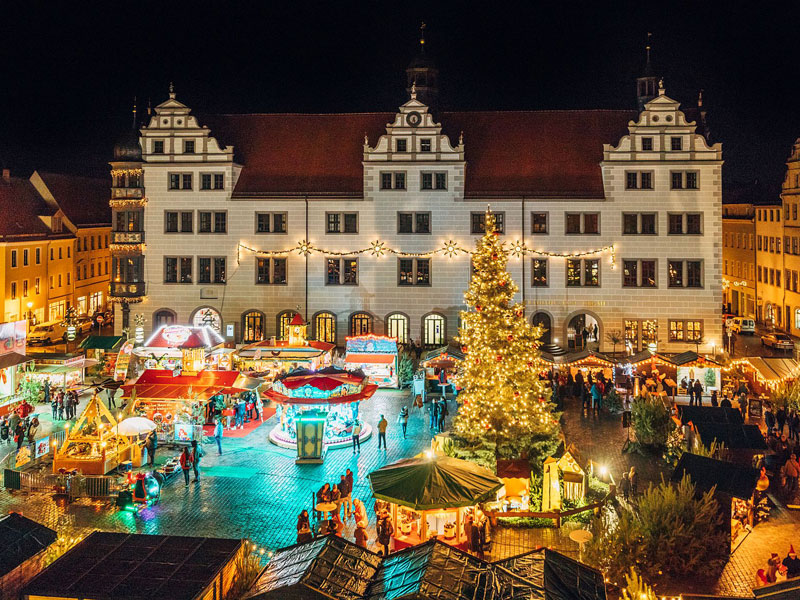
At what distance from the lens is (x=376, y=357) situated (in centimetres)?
→ 3941

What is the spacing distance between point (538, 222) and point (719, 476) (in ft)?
92.0

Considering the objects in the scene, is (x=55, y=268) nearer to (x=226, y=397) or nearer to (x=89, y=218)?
(x=89, y=218)

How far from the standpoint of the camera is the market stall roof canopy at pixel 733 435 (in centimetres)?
2283

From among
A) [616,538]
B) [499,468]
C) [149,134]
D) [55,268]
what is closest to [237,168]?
[149,134]

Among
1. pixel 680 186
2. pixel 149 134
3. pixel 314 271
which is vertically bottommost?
pixel 314 271

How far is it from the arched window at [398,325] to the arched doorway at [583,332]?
9.29 metres

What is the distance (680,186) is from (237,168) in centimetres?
2550

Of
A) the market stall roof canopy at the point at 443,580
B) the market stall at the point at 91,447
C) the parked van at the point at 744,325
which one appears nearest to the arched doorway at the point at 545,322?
the parked van at the point at 744,325

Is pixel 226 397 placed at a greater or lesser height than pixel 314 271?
lesser

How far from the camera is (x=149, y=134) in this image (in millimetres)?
47781

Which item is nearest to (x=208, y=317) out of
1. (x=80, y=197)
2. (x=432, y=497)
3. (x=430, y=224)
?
(x=430, y=224)

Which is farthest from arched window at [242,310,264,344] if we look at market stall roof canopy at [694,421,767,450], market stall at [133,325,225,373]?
market stall roof canopy at [694,421,767,450]

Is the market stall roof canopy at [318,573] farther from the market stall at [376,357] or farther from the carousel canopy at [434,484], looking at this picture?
the market stall at [376,357]

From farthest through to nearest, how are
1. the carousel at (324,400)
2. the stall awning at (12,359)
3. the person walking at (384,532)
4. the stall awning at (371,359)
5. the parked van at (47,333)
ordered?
1. the parked van at (47,333)
2. the stall awning at (371,359)
3. the stall awning at (12,359)
4. the carousel at (324,400)
5. the person walking at (384,532)
